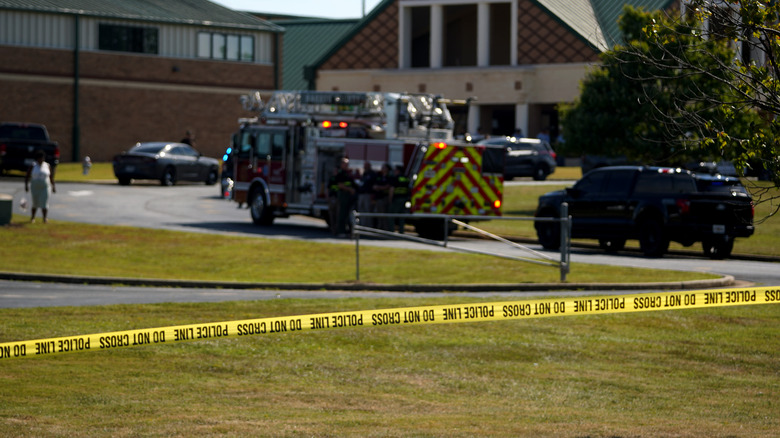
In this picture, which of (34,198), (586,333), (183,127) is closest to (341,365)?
(586,333)

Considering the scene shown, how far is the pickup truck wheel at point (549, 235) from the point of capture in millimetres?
26859

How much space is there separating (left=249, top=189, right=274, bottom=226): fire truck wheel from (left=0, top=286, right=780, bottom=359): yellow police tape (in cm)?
1794

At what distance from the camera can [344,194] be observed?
→ 28.2 meters

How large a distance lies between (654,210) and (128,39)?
133ft

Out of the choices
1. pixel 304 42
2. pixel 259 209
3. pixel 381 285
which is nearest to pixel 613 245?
pixel 259 209

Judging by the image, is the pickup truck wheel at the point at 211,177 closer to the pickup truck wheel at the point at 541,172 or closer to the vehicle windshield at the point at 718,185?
the pickup truck wheel at the point at 541,172

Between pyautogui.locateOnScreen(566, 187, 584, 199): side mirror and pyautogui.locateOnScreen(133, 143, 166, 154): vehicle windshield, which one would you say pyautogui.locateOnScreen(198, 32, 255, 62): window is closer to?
pyautogui.locateOnScreen(133, 143, 166, 154): vehicle windshield

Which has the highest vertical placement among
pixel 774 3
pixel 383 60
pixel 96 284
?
pixel 383 60

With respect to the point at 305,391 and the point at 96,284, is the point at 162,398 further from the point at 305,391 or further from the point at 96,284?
the point at 96,284

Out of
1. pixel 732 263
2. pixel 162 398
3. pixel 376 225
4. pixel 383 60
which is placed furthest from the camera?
pixel 383 60

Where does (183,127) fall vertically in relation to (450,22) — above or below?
below

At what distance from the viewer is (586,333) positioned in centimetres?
1380

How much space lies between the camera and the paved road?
23.3m

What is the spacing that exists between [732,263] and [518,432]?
643 inches
